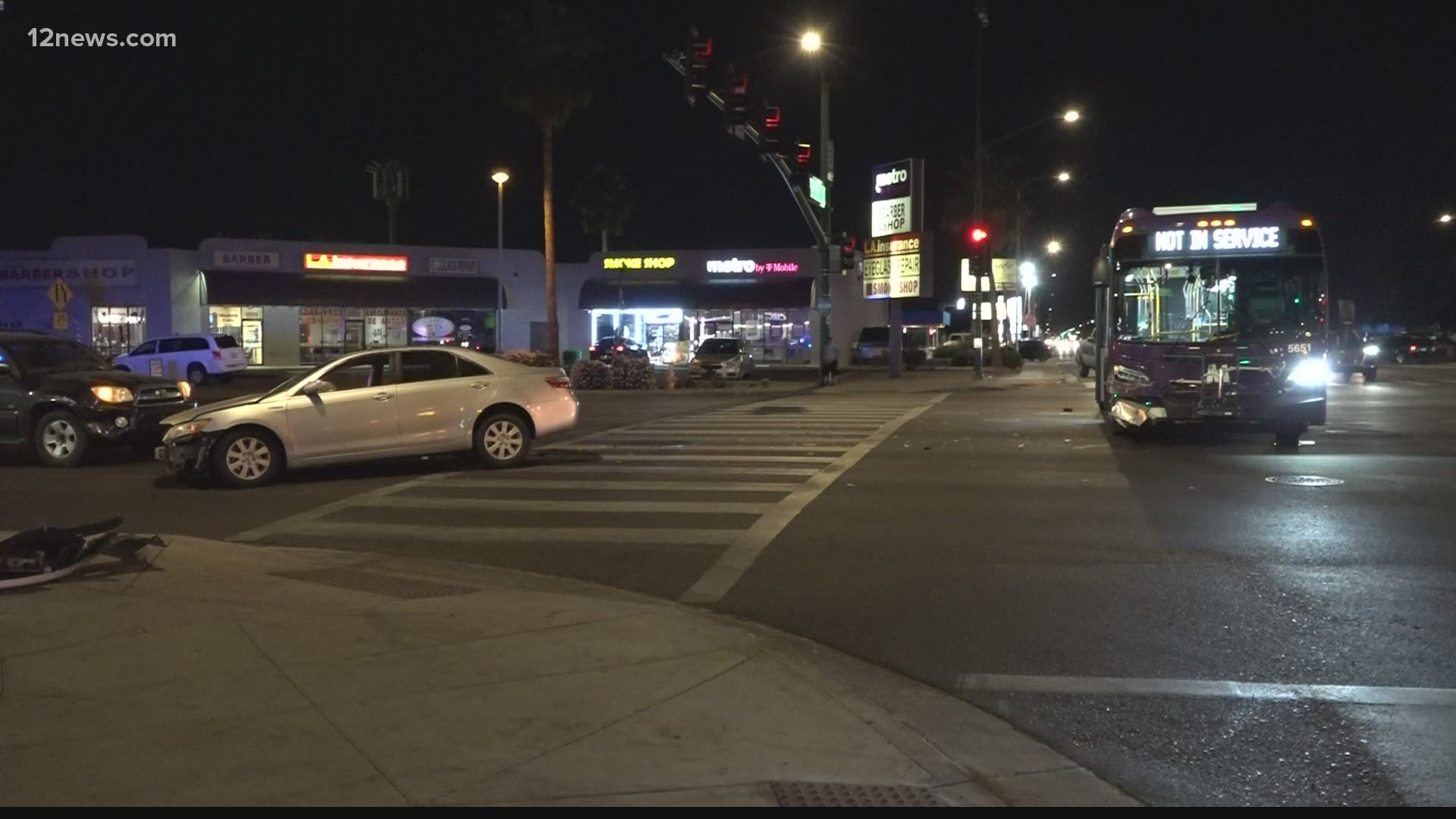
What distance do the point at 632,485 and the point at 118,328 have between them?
1733 inches

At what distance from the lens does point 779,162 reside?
2998 cm

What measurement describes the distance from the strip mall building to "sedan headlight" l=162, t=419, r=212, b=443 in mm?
37704

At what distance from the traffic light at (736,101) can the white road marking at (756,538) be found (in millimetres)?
7965

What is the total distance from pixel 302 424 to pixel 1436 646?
38.9 feet

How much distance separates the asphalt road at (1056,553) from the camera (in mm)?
6430

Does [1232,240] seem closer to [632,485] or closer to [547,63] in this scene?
[632,485]

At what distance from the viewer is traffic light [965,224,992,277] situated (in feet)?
139

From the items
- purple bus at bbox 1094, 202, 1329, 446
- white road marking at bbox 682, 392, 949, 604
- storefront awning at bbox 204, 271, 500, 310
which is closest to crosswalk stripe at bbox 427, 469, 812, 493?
white road marking at bbox 682, 392, 949, 604

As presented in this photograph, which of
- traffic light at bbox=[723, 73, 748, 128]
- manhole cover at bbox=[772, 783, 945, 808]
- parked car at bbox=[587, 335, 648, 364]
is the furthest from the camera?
parked car at bbox=[587, 335, 648, 364]

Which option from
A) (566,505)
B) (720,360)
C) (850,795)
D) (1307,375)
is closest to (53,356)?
(566,505)

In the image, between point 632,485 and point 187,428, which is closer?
point 632,485

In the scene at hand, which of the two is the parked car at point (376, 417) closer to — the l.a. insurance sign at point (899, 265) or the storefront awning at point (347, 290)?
the l.a. insurance sign at point (899, 265)

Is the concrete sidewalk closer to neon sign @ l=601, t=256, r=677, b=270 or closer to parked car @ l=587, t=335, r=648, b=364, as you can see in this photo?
parked car @ l=587, t=335, r=648, b=364

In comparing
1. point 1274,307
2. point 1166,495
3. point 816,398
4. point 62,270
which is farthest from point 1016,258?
point 1166,495
